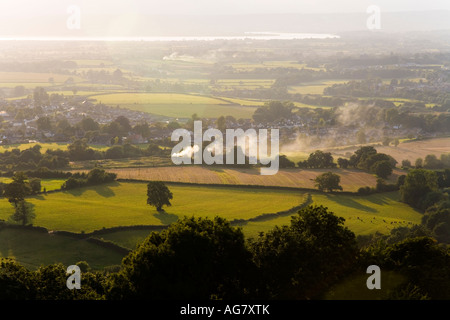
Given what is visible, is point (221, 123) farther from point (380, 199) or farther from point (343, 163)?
point (380, 199)

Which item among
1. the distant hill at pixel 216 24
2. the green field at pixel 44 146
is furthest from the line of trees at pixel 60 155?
the distant hill at pixel 216 24

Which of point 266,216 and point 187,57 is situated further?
point 187,57

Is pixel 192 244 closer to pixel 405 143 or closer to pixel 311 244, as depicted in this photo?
pixel 311 244

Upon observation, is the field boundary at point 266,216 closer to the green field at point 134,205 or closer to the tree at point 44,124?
the green field at point 134,205

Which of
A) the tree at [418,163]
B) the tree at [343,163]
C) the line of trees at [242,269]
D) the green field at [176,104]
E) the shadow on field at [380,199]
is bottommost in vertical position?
the shadow on field at [380,199]

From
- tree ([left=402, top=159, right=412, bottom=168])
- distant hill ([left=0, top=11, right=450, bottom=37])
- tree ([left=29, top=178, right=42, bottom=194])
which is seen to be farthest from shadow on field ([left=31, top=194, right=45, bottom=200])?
distant hill ([left=0, top=11, right=450, bottom=37])

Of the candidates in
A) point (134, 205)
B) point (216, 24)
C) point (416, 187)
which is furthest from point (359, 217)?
point (216, 24)
